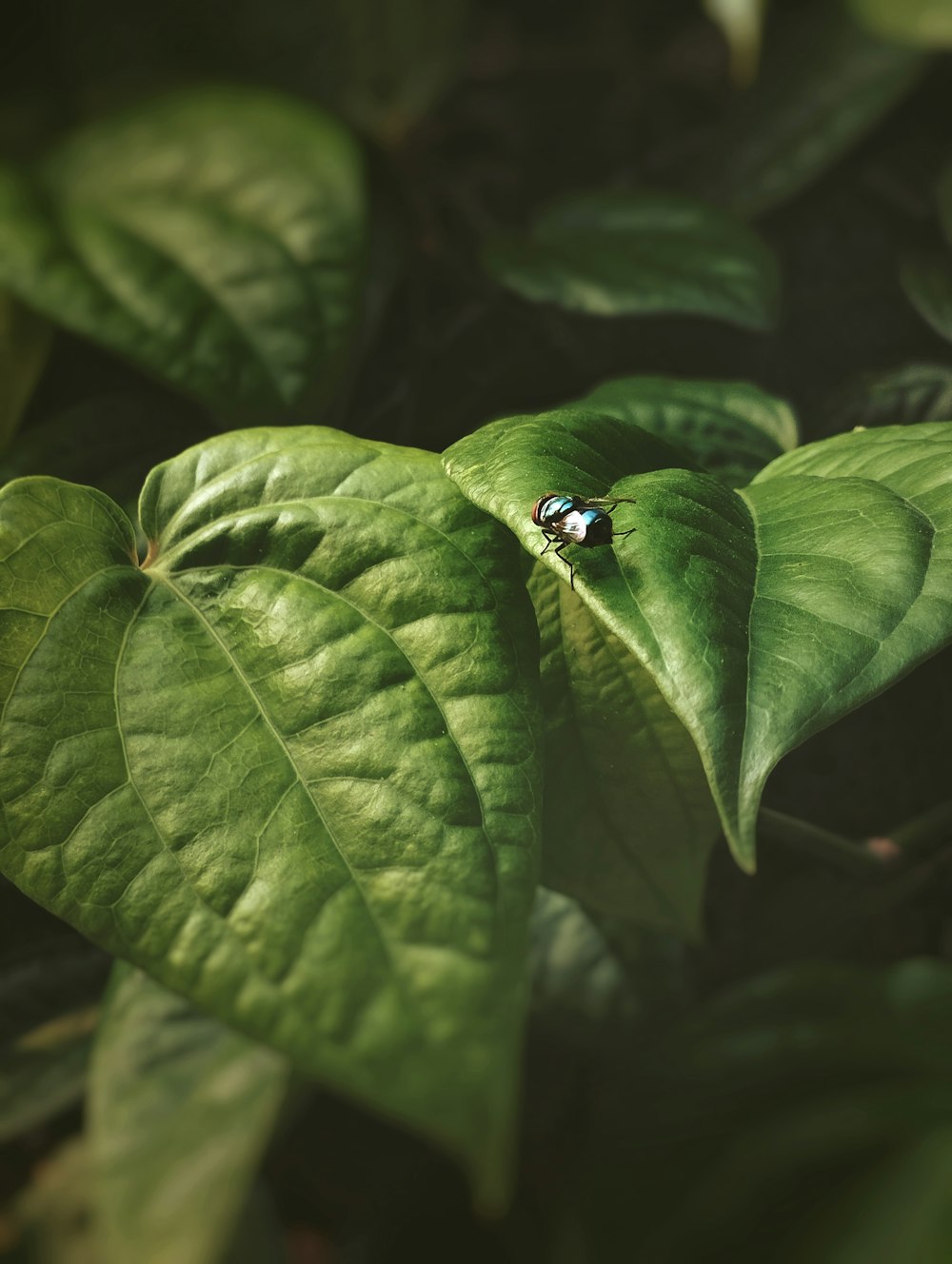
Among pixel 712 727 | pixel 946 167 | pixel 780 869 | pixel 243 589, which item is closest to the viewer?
pixel 712 727

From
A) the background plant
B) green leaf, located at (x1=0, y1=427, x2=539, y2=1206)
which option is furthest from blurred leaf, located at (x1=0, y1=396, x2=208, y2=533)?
green leaf, located at (x1=0, y1=427, x2=539, y2=1206)

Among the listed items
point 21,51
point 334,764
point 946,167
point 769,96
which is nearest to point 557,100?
point 769,96

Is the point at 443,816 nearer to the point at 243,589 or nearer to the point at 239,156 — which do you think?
the point at 243,589

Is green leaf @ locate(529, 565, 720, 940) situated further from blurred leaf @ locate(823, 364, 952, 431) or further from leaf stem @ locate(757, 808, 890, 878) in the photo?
blurred leaf @ locate(823, 364, 952, 431)

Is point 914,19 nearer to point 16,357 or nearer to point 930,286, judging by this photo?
point 930,286

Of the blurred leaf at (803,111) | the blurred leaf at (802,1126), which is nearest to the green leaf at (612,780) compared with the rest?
the blurred leaf at (802,1126)

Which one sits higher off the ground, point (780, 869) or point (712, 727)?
point (712, 727)

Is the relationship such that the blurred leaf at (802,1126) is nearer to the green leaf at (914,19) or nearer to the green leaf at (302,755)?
the green leaf at (302,755)
